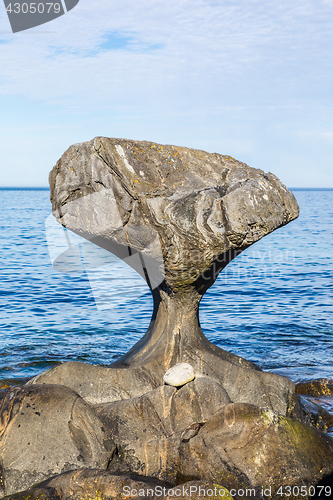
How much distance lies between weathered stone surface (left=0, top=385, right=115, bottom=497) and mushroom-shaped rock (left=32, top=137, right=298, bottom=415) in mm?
1419

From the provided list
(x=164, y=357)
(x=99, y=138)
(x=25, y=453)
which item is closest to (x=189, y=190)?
(x=99, y=138)

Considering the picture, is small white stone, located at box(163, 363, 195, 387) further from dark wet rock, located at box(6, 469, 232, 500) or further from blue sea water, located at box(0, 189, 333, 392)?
blue sea water, located at box(0, 189, 333, 392)

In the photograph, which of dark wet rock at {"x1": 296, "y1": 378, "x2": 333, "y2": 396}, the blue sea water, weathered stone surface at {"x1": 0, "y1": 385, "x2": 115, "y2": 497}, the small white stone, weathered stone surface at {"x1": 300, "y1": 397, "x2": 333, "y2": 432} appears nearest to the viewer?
weathered stone surface at {"x1": 0, "y1": 385, "x2": 115, "y2": 497}

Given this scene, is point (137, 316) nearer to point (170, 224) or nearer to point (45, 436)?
point (170, 224)

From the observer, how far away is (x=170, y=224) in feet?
21.8

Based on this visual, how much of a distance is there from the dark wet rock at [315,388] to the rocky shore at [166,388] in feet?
0.16

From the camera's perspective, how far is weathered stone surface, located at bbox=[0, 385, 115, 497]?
4.73 metres

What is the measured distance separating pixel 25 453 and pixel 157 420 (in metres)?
1.48

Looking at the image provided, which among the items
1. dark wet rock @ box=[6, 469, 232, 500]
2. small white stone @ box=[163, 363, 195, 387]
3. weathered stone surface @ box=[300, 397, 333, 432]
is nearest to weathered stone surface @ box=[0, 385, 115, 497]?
dark wet rock @ box=[6, 469, 232, 500]

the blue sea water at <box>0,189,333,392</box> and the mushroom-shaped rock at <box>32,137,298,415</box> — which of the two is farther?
the blue sea water at <box>0,189,333,392</box>

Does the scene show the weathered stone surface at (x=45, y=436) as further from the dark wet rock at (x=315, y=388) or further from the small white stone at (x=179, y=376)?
the dark wet rock at (x=315, y=388)

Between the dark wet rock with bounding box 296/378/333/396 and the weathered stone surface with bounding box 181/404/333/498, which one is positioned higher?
the weathered stone surface with bounding box 181/404/333/498

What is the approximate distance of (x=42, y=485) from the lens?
446 cm

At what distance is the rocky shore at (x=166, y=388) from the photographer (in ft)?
15.7
